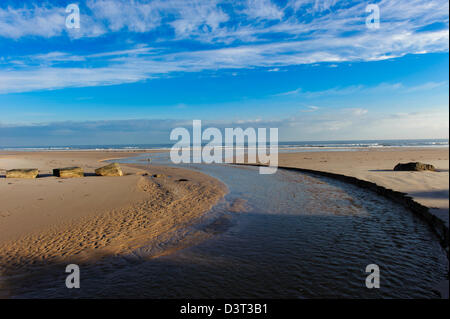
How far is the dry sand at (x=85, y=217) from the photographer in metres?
6.13

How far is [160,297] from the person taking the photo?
4.39 meters

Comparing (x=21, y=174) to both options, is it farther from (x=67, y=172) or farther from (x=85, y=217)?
(x=85, y=217)

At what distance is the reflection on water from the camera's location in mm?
4535

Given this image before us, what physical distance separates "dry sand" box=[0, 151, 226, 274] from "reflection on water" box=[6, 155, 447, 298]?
85 centimetres

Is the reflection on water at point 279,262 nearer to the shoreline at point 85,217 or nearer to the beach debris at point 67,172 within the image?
the shoreline at point 85,217

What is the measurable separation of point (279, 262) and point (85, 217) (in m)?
6.98

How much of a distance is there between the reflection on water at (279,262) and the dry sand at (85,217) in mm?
855

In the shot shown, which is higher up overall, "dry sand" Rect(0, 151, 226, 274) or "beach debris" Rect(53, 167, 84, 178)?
"beach debris" Rect(53, 167, 84, 178)

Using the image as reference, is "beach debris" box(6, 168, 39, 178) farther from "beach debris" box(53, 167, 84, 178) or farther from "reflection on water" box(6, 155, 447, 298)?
"reflection on water" box(6, 155, 447, 298)

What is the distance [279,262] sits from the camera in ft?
18.3

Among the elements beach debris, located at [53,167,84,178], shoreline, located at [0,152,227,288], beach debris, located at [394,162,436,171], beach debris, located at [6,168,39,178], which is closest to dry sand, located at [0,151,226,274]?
shoreline, located at [0,152,227,288]

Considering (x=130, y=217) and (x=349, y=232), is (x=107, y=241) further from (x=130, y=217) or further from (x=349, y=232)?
(x=349, y=232)

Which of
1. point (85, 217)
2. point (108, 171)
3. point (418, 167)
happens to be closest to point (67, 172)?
point (108, 171)
